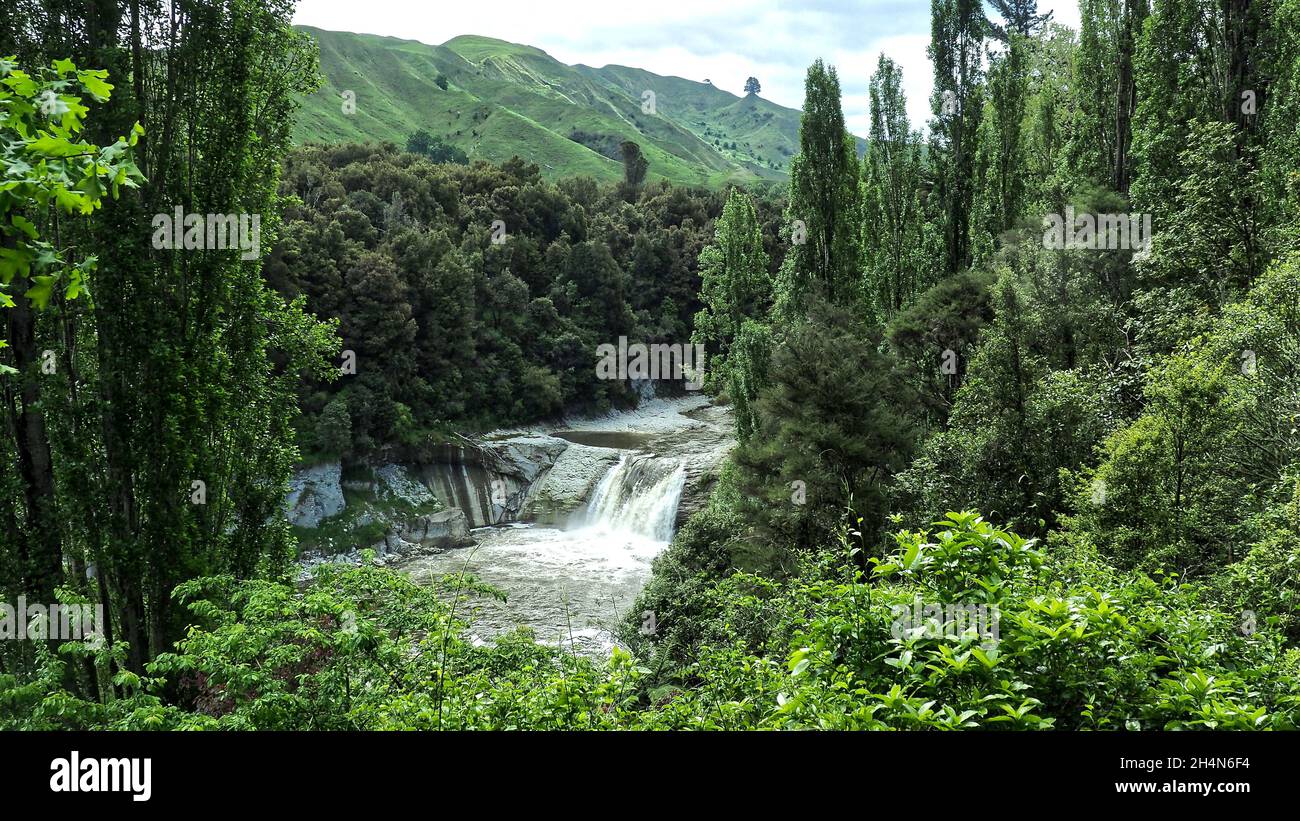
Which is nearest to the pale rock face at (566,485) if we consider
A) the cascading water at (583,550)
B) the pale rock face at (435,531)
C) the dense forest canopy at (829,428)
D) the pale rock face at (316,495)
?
the cascading water at (583,550)

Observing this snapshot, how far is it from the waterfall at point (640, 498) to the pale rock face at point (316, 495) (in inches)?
403

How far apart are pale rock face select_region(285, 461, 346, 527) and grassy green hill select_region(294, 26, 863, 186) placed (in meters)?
62.3

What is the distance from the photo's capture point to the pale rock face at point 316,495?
28.6 m

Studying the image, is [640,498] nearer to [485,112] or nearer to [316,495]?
[316,495]

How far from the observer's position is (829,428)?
51.0ft

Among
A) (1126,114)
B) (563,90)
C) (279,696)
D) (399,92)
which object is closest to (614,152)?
(399,92)

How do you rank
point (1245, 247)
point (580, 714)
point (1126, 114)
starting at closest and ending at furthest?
point (580, 714) → point (1245, 247) → point (1126, 114)

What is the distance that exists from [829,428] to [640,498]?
15315 mm

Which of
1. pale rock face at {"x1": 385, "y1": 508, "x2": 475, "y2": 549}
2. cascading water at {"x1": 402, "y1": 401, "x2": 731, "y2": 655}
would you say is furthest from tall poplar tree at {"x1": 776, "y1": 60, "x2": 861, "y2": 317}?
pale rock face at {"x1": 385, "y1": 508, "x2": 475, "y2": 549}

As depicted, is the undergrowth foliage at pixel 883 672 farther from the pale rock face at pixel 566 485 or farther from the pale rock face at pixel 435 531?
the pale rock face at pixel 566 485

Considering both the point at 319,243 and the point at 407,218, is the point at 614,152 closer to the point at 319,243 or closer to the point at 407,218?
the point at 407,218

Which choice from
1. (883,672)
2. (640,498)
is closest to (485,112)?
(640,498)
